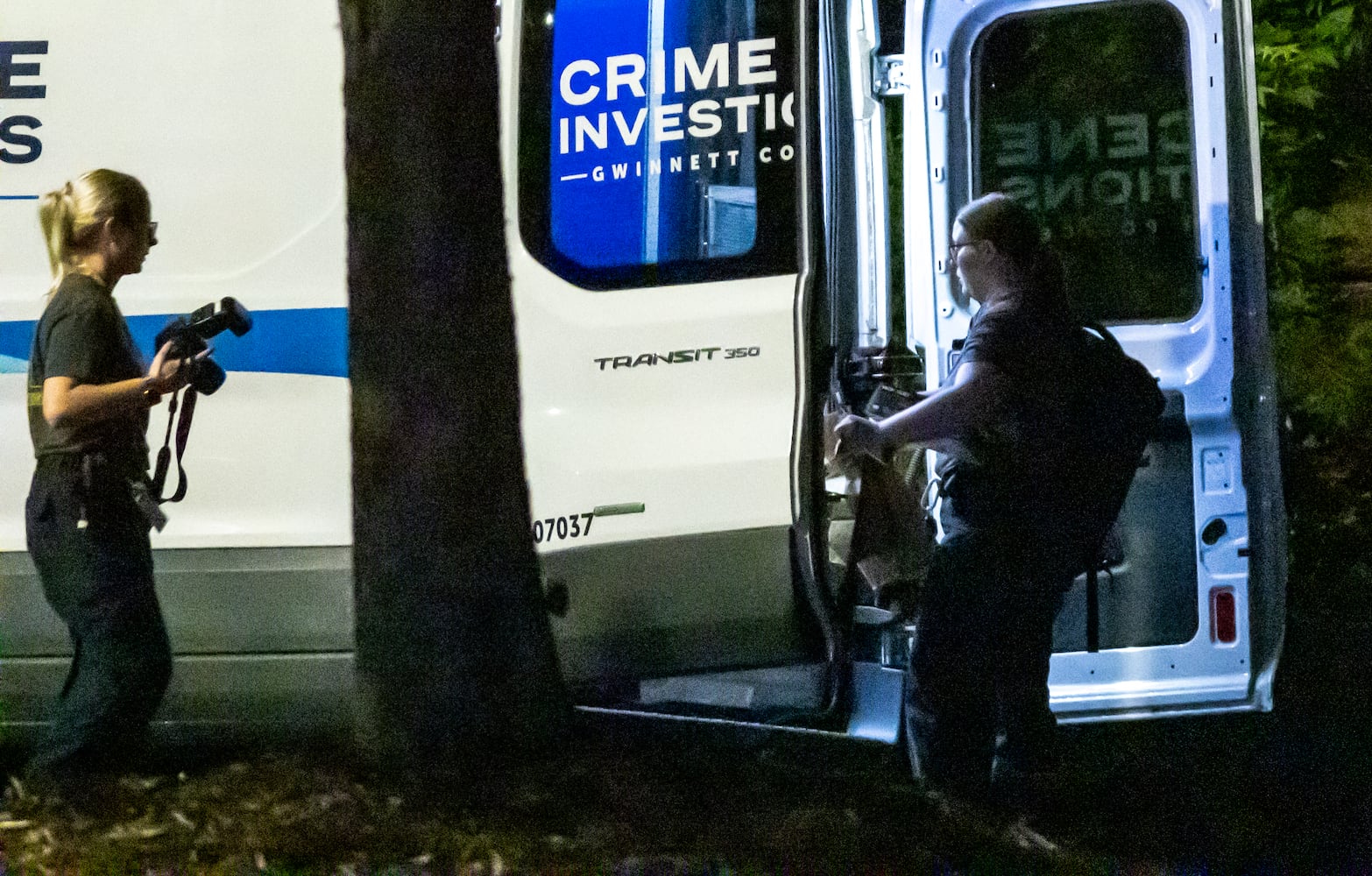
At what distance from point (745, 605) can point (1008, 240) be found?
1064 millimetres

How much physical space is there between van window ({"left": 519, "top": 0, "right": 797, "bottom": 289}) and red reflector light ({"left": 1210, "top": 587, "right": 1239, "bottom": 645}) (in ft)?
4.44

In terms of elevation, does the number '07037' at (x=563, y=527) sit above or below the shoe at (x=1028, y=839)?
above

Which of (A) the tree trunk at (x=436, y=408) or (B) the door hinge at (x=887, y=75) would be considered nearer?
(A) the tree trunk at (x=436, y=408)

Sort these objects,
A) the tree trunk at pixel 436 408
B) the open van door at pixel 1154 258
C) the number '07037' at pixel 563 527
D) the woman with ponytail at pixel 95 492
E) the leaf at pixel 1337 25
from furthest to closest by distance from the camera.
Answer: the leaf at pixel 1337 25
the open van door at pixel 1154 258
the number '07037' at pixel 563 527
the woman with ponytail at pixel 95 492
the tree trunk at pixel 436 408

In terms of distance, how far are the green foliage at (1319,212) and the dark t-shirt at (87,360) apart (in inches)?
150

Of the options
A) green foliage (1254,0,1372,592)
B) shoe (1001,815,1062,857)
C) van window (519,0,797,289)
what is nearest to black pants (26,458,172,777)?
van window (519,0,797,289)

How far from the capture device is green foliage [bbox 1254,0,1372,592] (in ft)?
18.0

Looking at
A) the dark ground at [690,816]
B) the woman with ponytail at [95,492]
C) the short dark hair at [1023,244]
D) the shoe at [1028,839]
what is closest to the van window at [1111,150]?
the short dark hair at [1023,244]

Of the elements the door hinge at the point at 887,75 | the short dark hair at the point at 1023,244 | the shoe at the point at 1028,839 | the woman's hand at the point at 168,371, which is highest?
the door hinge at the point at 887,75

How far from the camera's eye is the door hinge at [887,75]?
4.45 m

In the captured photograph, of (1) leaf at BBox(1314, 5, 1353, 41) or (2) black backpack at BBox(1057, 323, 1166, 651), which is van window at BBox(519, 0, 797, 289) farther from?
(1) leaf at BBox(1314, 5, 1353, 41)

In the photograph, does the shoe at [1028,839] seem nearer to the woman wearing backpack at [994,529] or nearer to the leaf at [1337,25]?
the woman wearing backpack at [994,529]

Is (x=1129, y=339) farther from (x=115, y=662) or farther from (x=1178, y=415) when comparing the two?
(x=115, y=662)

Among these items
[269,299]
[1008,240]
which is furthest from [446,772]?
[1008,240]
